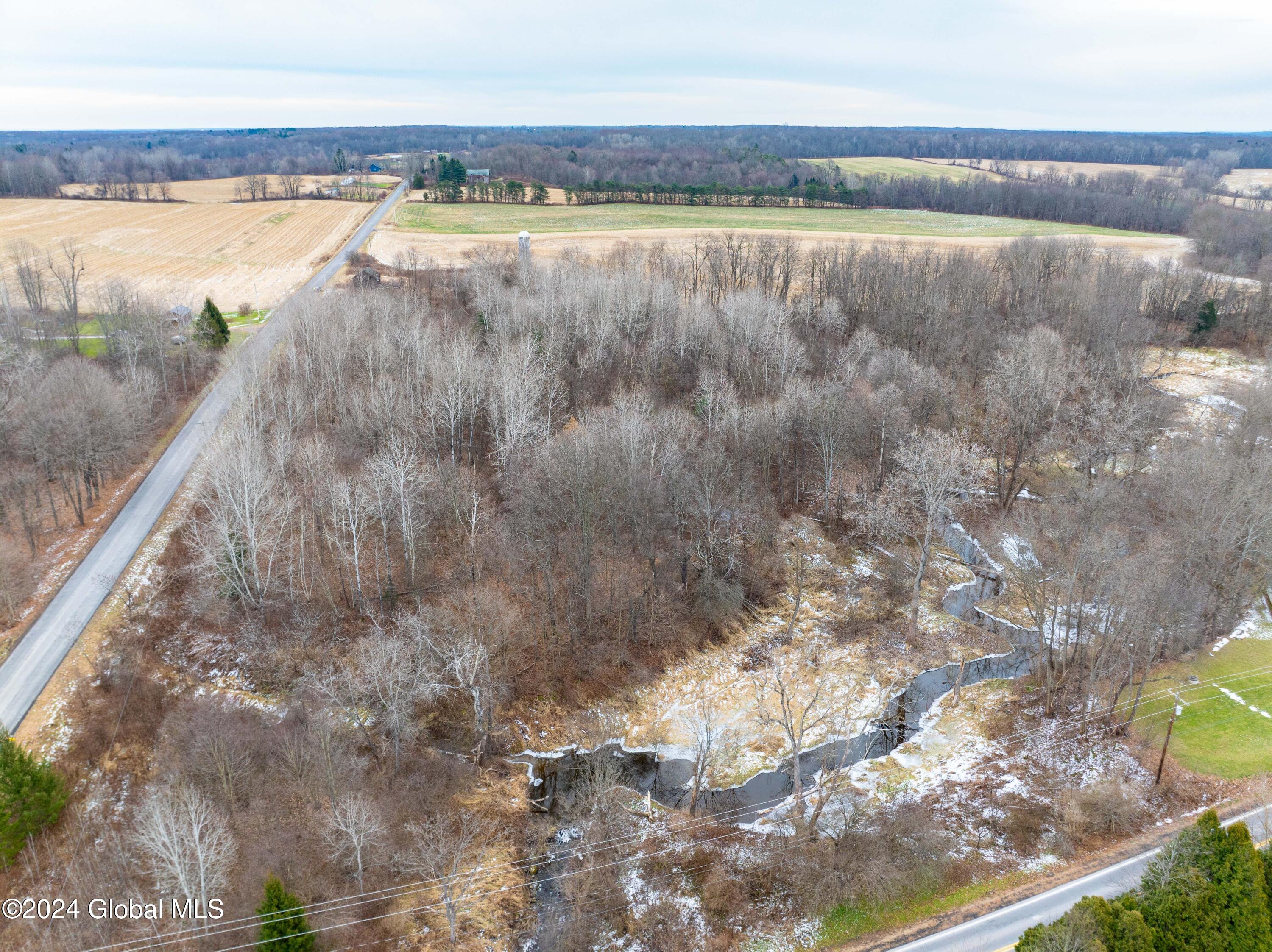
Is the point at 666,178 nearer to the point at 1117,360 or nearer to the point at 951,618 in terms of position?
the point at 1117,360

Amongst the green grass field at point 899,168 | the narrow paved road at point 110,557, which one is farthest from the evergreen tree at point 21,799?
the green grass field at point 899,168

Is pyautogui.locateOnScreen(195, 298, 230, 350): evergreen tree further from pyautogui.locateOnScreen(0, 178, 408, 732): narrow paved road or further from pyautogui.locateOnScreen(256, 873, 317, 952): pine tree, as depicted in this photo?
pyautogui.locateOnScreen(256, 873, 317, 952): pine tree

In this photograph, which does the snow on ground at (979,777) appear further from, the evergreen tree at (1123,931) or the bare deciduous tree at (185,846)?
the bare deciduous tree at (185,846)

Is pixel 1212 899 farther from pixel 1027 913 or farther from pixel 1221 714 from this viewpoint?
pixel 1221 714

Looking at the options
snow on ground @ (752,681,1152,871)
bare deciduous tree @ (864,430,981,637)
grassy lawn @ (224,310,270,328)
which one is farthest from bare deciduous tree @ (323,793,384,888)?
grassy lawn @ (224,310,270,328)

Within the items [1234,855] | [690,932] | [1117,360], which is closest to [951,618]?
[1234,855]

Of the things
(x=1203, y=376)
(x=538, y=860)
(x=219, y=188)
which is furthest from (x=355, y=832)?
(x=219, y=188)
